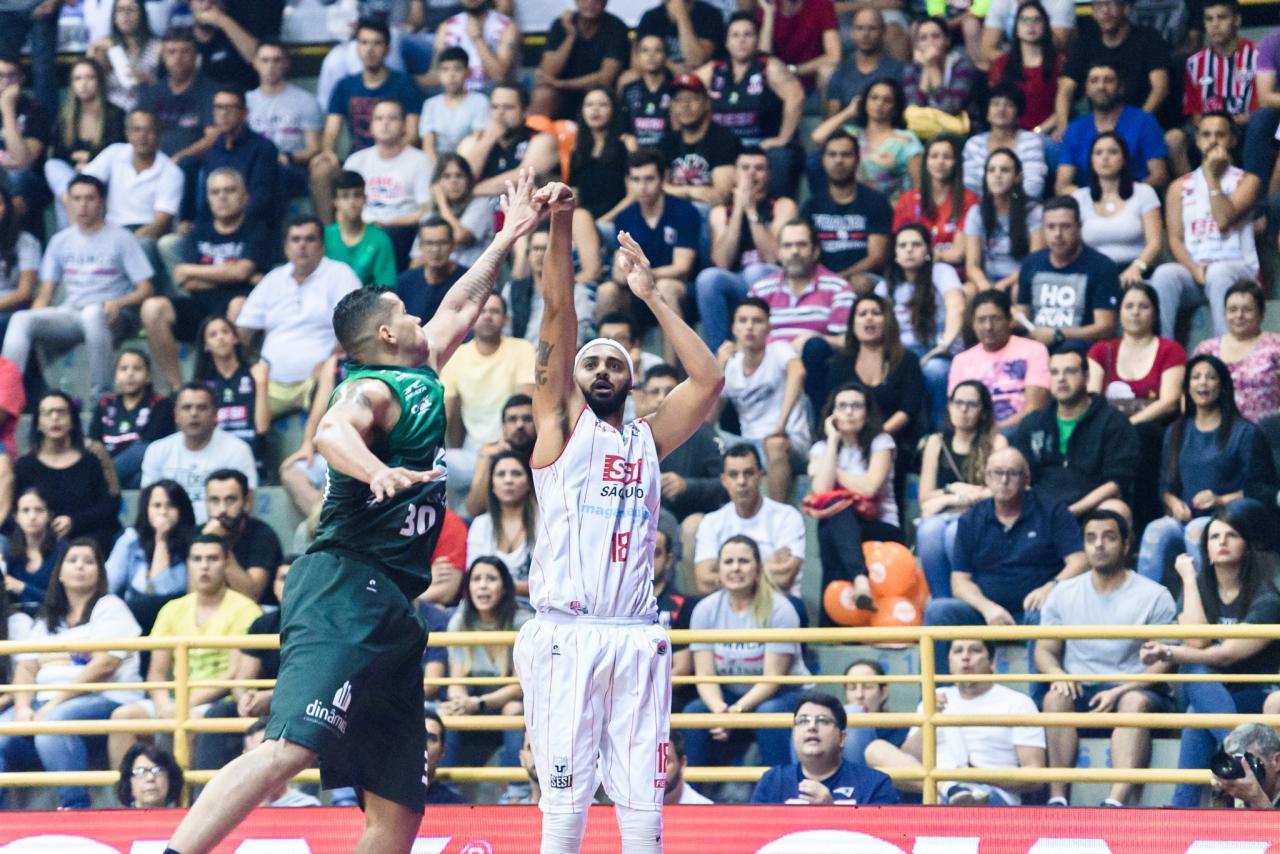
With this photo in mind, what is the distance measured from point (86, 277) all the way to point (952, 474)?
22.9ft

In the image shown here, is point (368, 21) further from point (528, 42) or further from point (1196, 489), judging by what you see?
point (1196, 489)

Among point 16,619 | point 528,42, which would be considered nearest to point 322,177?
point 528,42

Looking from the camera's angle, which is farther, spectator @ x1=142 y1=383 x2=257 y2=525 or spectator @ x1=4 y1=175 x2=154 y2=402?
spectator @ x1=4 y1=175 x2=154 y2=402

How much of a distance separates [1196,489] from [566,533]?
524 centimetres

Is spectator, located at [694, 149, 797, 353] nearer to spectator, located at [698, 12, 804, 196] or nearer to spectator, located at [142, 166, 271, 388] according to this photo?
spectator, located at [698, 12, 804, 196]

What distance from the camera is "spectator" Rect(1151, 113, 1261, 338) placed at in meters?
12.8

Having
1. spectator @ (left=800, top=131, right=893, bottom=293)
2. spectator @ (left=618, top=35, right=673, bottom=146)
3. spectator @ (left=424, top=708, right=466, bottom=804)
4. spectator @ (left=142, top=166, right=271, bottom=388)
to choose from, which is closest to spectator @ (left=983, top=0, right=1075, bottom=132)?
spectator @ (left=800, top=131, right=893, bottom=293)

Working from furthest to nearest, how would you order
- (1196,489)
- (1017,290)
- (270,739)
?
(1017,290)
(1196,489)
(270,739)

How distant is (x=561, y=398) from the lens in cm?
754

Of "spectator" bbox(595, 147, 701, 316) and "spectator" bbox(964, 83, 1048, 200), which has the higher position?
"spectator" bbox(964, 83, 1048, 200)

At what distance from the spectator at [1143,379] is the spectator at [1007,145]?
5.58 ft

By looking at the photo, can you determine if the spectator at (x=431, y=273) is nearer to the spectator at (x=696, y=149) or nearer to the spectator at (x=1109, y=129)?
the spectator at (x=696, y=149)

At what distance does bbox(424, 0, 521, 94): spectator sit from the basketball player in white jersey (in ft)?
27.0

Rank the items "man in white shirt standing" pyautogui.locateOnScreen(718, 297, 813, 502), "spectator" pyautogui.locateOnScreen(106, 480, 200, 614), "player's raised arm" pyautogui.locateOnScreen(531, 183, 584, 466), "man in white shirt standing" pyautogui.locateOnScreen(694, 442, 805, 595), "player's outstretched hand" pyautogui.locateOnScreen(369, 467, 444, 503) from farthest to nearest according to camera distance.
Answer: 1. "man in white shirt standing" pyautogui.locateOnScreen(718, 297, 813, 502)
2. "spectator" pyautogui.locateOnScreen(106, 480, 200, 614)
3. "man in white shirt standing" pyautogui.locateOnScreen(694, 442, 805, 595)
4. "player's raised arm" pyautogui.locateOnScreen(531, 183, 584, 466)
5. "player's outstretched hand" pyautogui.locateOnScreen(369, 467, 444, 503)
